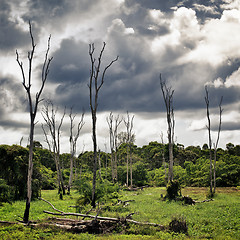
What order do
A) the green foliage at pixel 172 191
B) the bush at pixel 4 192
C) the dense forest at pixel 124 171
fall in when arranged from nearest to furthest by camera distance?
the bush at pixel 4 192
the dense forest at pixel 124 171
the green foliage at pixel 172 191

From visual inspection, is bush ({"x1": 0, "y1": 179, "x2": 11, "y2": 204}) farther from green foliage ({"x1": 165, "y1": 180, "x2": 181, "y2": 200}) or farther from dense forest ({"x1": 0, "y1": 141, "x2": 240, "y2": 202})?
green foliage ({"x1": 165, "y1": 180, "x2": 181, "y2": 200})

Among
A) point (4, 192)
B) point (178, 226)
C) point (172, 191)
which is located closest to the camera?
point (178, 226)

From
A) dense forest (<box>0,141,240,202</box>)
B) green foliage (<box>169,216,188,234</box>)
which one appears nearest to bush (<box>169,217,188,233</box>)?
green foliage (<box>169,216,188,234</box>)

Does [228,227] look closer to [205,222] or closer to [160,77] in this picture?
[205,222]

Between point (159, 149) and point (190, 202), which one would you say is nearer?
point (190, 202)

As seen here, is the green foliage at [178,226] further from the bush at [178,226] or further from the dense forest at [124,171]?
the dense forest at [124,171]

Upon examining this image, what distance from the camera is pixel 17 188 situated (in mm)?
21859

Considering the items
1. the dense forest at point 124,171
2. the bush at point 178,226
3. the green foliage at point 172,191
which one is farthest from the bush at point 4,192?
the green foliage at point 172,191

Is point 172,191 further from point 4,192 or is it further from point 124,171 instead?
point 124,171

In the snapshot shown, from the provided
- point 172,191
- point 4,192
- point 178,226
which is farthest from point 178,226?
point 172,191

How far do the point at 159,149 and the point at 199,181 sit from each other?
2242cm

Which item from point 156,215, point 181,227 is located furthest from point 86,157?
point 181,227

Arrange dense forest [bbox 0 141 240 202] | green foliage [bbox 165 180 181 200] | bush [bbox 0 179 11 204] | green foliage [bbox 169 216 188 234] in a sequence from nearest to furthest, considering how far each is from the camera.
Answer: green foliage [bbox 169 216 188 234]
bush [bbox 0 179 11 204]
dense forest [bbox 0 141 240 202]
green foliage [bbox 165 180 181 200]

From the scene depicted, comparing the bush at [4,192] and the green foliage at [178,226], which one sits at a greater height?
the bush at [4,192]
